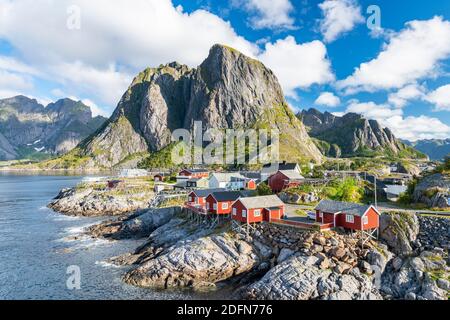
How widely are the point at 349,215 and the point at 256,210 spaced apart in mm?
12417

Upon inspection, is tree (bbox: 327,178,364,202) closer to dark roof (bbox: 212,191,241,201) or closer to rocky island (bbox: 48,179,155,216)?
dark roof (bbox: 212,191,241,201)

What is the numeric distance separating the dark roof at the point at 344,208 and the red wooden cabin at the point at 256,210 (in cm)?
633

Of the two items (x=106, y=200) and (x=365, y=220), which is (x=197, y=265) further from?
(x=106, y=200)

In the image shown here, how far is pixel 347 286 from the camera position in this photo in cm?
3241

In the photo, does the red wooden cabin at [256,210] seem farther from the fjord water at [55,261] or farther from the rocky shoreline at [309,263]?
the fjord water at [55,261]

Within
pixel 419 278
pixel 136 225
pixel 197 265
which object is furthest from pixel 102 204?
pixel 419 278

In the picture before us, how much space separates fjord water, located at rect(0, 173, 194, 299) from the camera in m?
36.5

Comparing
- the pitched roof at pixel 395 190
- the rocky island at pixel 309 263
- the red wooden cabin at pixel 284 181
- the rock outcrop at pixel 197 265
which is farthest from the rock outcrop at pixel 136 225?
the pitched roof at pixel 395 190

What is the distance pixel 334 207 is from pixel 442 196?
18245 millimetres

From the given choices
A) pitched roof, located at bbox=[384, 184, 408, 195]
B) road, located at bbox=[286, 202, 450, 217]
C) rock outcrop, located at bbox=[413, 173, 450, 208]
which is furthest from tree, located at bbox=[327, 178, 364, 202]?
rock outcrop, located at bbox=[413, 173, 450, 208]

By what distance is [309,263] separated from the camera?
36.0m

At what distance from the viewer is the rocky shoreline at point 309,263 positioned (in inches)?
1288

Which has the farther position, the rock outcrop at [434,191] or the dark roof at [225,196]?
the dark roof at [225,196]
